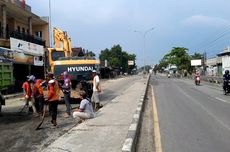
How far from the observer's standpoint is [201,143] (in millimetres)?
9969

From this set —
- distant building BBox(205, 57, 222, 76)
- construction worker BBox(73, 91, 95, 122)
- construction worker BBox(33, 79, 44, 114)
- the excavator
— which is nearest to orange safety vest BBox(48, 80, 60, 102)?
construction worker BBox(73, 91, 95, 122)

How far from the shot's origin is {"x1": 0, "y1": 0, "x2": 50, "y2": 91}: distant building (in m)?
34.9

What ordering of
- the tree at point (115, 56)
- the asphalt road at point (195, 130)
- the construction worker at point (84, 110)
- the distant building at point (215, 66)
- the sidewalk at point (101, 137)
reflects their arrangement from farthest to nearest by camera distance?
the tree at point (115, 56) → the distant building at point (215, 66) → the construction worker at point (84, 110) → the asphalt road at point (195, 130) → the sidewalk at point (101, 137)

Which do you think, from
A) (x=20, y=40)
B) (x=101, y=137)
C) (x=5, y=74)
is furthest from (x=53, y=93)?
(x=20, y=40)

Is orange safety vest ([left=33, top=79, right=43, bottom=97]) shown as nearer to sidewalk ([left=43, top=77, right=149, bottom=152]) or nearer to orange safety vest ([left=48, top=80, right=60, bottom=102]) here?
orange safety vest ([left=48, top=80, right=60, bottom=102])

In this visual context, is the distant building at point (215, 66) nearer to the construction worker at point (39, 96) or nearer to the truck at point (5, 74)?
the truck at point (5, 74)

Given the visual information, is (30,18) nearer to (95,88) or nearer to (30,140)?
(95,88)

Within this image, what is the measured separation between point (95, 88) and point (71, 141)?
9.42 metres

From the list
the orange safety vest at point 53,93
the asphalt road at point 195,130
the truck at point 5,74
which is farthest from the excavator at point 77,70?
the orange safety vest at point 53,93

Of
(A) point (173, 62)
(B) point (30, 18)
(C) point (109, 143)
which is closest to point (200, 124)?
(C) point (109, 143)

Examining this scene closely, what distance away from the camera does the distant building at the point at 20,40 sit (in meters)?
34.9

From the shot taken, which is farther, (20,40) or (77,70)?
(20,40)

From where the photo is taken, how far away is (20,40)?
118 feet

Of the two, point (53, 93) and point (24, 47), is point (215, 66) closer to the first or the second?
point (24, 47)
